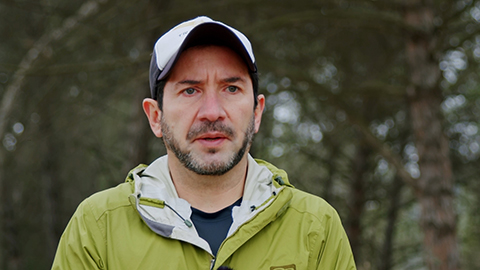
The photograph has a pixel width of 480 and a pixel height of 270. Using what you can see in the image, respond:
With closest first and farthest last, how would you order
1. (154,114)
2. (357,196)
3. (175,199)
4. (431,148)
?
(175,199)
(154,114)
(431,148)
(357,196)

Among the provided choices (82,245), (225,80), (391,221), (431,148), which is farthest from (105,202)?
(391,221)

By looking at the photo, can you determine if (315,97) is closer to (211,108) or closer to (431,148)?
(431,148)

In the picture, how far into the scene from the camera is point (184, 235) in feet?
6.02

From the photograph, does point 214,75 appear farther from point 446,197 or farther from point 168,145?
point 446,197

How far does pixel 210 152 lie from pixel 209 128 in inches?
3.7

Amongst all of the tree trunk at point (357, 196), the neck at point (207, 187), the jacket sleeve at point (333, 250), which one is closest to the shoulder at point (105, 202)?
the neck at point (207, 187)

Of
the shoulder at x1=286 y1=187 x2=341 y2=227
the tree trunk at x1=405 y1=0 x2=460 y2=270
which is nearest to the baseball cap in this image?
the shoulder at x1=286 y1=187 x2=341 y2=227

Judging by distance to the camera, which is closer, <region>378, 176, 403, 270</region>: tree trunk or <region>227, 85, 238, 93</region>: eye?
<region>227, 85, 238, 93</region>: eye

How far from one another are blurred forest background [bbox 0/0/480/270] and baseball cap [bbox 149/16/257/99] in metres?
1.85

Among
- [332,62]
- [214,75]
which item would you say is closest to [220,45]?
[214,75]

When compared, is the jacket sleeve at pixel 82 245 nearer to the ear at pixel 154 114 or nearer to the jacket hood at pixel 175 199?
the jacket hood at pixel 175 199

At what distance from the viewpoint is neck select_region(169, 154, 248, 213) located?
6.77 feet

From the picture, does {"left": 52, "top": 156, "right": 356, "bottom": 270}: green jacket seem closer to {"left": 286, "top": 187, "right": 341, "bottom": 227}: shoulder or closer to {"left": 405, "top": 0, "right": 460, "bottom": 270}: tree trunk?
{"left": 286, "top": 187, "right": 341, "bottom": 227}: shoulder

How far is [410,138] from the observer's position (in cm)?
737
